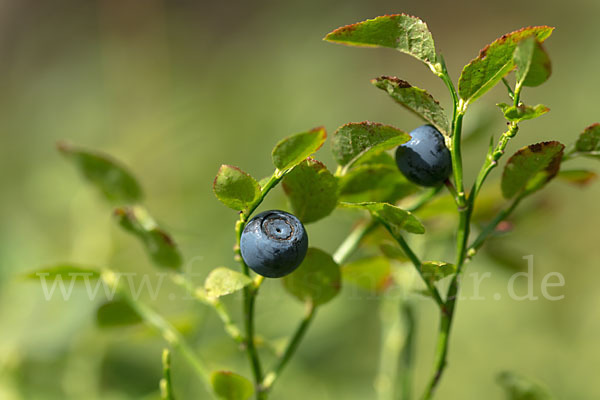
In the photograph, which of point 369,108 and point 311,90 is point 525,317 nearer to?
point 311,90

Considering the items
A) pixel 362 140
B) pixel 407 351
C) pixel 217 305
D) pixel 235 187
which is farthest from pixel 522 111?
pixel 407 351

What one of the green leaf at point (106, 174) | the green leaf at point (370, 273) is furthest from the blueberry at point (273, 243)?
the green leaf at point (106, 174)

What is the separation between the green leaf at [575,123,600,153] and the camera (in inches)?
23.2

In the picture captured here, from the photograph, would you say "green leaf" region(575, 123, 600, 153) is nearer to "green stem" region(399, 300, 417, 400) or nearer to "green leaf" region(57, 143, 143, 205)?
"green stem" region(399, 300, 417, 400)

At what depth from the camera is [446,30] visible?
400 centimetres

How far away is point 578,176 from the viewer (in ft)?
2.42

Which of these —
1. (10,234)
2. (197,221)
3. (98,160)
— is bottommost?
(197,221)

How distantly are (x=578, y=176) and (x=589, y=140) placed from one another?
0.16m

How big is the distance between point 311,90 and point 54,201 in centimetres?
109

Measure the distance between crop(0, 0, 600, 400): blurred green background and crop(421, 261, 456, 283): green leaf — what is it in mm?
344

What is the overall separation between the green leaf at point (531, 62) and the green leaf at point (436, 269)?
0.58 ft

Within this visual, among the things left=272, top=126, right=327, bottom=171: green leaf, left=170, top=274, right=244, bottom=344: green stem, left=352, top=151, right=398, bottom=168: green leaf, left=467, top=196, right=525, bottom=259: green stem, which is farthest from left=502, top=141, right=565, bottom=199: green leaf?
left=170, top=274, right=244, bottom=344: green stem

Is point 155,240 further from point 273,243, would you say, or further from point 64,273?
point 273,243

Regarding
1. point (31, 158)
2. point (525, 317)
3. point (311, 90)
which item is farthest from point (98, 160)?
point (31, 158)
